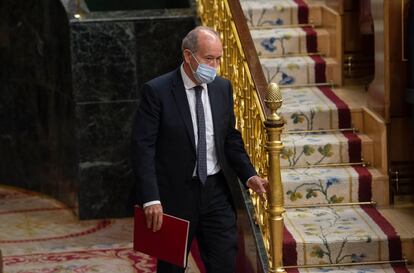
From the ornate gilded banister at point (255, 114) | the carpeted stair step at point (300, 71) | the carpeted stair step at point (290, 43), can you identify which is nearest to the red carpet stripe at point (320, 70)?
the carpeted stair step at point (300, 71)

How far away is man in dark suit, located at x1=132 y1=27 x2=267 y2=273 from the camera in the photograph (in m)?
5.82

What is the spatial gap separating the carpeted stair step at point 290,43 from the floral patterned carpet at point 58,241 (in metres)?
1.69

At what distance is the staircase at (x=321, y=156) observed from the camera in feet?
21.9

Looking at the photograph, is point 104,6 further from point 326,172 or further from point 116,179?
point 326,172

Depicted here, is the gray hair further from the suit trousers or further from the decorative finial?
the suit trousers

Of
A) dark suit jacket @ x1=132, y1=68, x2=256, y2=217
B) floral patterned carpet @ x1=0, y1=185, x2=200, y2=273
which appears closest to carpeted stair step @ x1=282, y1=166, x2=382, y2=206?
floral patterned carpet @ x1=0, y1=185, x2=200, y2=273

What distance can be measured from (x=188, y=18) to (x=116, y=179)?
1.49 meters

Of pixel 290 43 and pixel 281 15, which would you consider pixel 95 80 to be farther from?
pixel 290 43

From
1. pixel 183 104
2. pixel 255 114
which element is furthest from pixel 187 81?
pixel 255 114

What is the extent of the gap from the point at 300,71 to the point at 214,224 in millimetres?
2701

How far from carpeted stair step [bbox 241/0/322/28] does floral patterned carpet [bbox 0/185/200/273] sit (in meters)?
2.00

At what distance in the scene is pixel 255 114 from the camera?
6.86m

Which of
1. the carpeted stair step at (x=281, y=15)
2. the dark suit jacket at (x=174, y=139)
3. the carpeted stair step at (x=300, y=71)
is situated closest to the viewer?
the dark suit jacket at (x=174, y=139)

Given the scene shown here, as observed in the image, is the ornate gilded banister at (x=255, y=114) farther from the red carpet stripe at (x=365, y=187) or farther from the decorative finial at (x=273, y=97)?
the red carpet stripe at (x=365, y=187)
